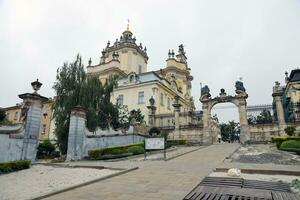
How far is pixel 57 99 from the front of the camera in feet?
66.0

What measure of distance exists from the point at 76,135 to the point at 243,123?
1904 cm

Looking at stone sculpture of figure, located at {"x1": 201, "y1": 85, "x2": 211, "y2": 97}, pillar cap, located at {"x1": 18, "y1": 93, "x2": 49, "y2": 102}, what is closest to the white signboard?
pillar cap, located at {"x1": 18, "y1": 93, "x2": 49, "y2": 102}

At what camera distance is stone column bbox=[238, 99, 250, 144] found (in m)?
25.1

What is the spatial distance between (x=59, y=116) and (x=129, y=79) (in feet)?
77.5

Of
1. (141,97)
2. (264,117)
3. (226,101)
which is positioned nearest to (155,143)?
(226,101)

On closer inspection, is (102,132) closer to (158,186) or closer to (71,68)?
(71,68)

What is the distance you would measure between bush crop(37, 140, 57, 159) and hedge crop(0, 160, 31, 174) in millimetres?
6637

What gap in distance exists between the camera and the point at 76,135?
1605 centimetres

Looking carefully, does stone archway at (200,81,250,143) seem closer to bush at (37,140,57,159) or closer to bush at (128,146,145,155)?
bush at (128,146,145,155)

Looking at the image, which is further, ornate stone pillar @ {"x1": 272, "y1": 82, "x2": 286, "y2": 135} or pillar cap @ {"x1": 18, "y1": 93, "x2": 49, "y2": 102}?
ornate stone pillar @ {"x1": 272, "y1": 82, "x2": 286, "y2": 135}

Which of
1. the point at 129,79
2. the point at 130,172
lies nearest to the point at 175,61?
the point at 129,79

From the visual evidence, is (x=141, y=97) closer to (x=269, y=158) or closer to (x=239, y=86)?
Result: (x=239, y=86)

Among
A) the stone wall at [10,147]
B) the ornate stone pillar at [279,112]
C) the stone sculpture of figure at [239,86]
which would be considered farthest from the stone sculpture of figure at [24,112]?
the ornate stone pillar at [279,112]

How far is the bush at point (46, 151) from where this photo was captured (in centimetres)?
1830
